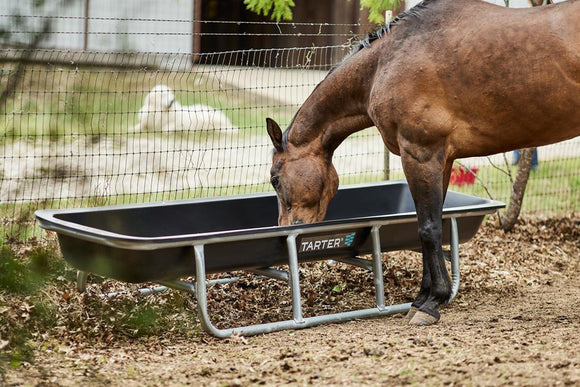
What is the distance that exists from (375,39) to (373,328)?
178 cm

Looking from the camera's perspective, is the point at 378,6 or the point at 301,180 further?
the point at 378,6

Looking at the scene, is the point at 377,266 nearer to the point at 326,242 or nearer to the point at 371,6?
the point at 326,242

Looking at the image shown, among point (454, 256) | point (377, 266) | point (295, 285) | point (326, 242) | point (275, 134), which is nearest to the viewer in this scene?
point (295, 285)

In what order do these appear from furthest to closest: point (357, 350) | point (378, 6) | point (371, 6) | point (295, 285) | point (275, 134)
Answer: point (371, 6)
point (378, 6)
point (275, 134)
point (295, 285)
point (357, 350)

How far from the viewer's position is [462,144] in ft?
16.3

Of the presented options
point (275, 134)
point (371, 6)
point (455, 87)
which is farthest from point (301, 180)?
point (371, 6)

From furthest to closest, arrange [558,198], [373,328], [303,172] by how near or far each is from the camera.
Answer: [558,198] < [303,172] < [373,328]

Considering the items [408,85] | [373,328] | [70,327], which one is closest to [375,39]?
[408,85]

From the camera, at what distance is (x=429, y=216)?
196 inches

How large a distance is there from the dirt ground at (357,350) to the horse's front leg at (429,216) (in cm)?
14

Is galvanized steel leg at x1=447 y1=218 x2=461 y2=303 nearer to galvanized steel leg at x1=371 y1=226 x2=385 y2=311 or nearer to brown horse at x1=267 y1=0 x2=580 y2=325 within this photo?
brown horse at x1=267 y1=0 x2=580 y2=325

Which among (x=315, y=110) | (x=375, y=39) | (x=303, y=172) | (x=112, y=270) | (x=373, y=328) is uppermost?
(x=375, y=39)

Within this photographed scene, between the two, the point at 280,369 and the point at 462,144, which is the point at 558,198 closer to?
the point at 462,144

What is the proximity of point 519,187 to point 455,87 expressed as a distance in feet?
10.3
